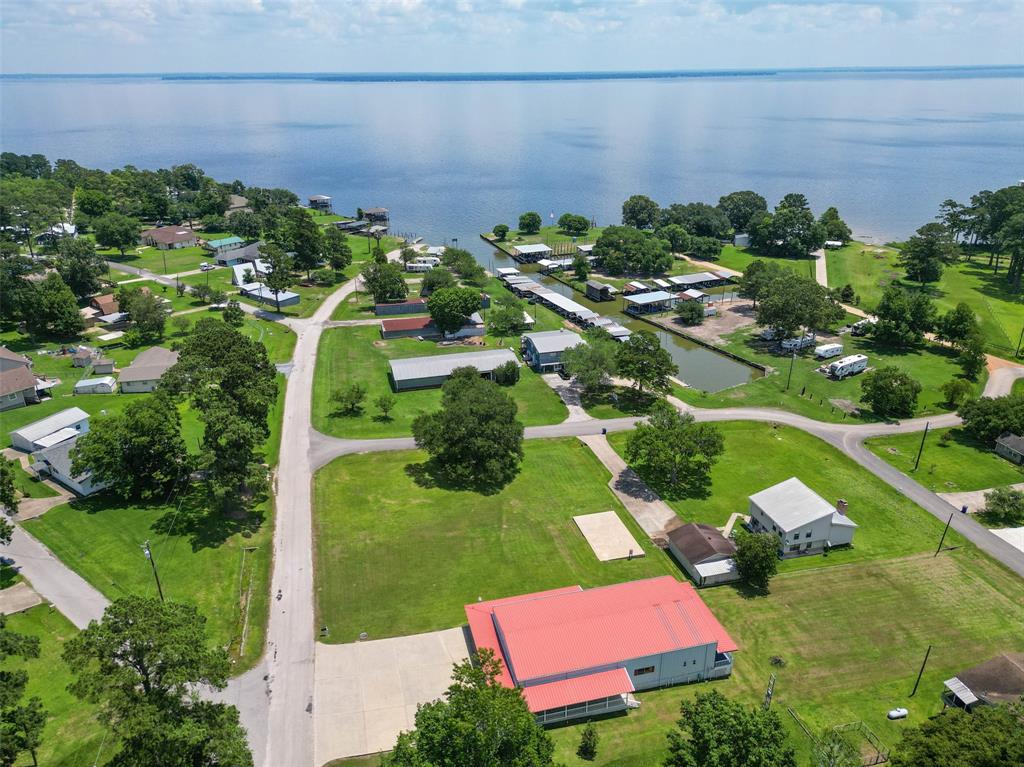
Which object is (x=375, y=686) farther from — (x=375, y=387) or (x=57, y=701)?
(x=375, y=387)

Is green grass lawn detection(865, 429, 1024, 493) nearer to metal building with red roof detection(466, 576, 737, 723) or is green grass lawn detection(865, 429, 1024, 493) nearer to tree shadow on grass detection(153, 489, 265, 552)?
metal building with red roof detection(466, 576, 737, 723)

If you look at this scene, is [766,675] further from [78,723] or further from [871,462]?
[78,723]

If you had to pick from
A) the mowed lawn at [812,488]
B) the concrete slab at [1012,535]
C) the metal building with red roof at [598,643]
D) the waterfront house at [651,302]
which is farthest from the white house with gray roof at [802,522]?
the waterfront house at [651,302]

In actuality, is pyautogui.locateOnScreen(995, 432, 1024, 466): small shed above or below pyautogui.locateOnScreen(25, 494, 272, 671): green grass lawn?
above

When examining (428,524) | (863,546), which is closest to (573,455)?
(428,524)

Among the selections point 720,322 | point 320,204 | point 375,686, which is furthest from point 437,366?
point 320,204

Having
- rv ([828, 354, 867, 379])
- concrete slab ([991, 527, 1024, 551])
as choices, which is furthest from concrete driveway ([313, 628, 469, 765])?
rv ([828, 354, 867, 379])

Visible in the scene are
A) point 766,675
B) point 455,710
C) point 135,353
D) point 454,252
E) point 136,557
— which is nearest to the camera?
point 455,710
